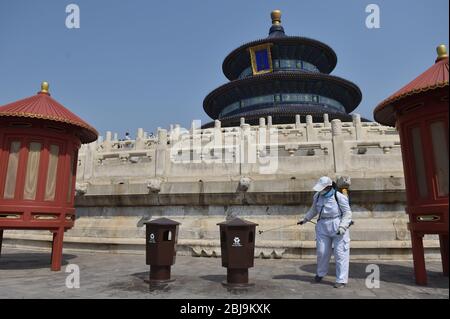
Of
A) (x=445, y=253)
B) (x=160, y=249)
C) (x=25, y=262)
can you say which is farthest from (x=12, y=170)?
(x=445, y=253)

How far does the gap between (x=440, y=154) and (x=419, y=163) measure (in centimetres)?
41

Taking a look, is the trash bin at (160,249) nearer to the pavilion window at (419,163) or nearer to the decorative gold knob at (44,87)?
the pavilion window at (419,163)

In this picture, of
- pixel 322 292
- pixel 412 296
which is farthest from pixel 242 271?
pixel 412 296

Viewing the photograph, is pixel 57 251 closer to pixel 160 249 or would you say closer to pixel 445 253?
pixel 160 249

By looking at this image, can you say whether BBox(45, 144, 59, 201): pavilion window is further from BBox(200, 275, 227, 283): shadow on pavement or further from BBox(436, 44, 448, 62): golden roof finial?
BBox(436, 44, 448, 62): golden roof finial

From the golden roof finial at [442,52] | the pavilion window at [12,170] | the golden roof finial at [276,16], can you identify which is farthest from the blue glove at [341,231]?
the golden roof finial at [276,16]

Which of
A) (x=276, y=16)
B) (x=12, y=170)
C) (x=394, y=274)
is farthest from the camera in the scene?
(x=276, y=16)

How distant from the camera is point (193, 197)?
9766mm

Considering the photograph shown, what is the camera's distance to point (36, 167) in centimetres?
711

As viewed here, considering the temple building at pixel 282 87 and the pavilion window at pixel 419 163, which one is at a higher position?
the temple building at pixel 282 87

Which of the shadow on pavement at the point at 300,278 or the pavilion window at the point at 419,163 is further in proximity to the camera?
the shadow on pavement at the point at 300,278

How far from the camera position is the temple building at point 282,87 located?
101 ft

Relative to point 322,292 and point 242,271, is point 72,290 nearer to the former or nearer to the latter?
point 242,271

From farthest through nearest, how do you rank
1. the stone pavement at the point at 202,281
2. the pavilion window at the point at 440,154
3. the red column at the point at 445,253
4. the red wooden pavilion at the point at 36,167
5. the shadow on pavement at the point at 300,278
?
the red wooden pavilion at the point at 36,167 → the red column at the point at 445,253 → the shadow on pavement at the point at 300,278 → the pavilion window at the point at 440,154 → the stone pavement at the point at 202,281
